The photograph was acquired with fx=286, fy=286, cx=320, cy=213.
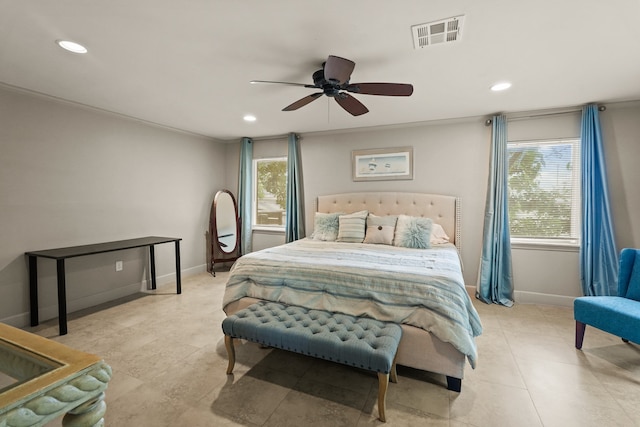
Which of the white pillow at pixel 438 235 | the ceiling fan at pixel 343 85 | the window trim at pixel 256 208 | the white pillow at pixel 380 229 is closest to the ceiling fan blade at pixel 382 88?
the ceiling fan at pixel 343 85

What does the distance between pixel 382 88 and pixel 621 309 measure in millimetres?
2556

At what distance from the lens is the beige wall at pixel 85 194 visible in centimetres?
288

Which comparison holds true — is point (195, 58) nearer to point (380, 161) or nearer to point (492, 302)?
point (380, 161)

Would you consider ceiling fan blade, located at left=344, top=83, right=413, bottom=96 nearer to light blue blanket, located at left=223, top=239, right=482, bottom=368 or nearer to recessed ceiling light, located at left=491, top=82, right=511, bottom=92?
recessed ceiling light, located at left=491, top=82, right=511, bottom=92

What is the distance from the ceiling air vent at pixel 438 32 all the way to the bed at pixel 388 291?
170 centimetres

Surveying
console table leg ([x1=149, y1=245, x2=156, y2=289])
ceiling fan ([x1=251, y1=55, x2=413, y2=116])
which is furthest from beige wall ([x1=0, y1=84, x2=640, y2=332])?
ceiling fan ([x1=251, y1=55, x2=413, y2=116])

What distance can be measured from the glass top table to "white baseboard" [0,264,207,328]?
3.12 m

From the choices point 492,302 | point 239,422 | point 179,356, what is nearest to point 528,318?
point 492,302

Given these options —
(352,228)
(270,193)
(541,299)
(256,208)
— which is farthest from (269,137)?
(541,299)

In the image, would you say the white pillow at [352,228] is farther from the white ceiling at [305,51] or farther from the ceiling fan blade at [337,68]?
the ceiling fan blade at [337,68]

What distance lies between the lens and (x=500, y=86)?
9.29 feet

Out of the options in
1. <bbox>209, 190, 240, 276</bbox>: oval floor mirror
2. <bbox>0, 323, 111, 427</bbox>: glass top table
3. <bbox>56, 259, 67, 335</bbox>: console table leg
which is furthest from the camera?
<bbox>209, 190, 240, 276</bbox>: oval floor mirror

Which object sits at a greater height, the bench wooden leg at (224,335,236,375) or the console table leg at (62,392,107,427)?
the console table leg at (62,392,107,427)

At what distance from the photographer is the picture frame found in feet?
13.9
